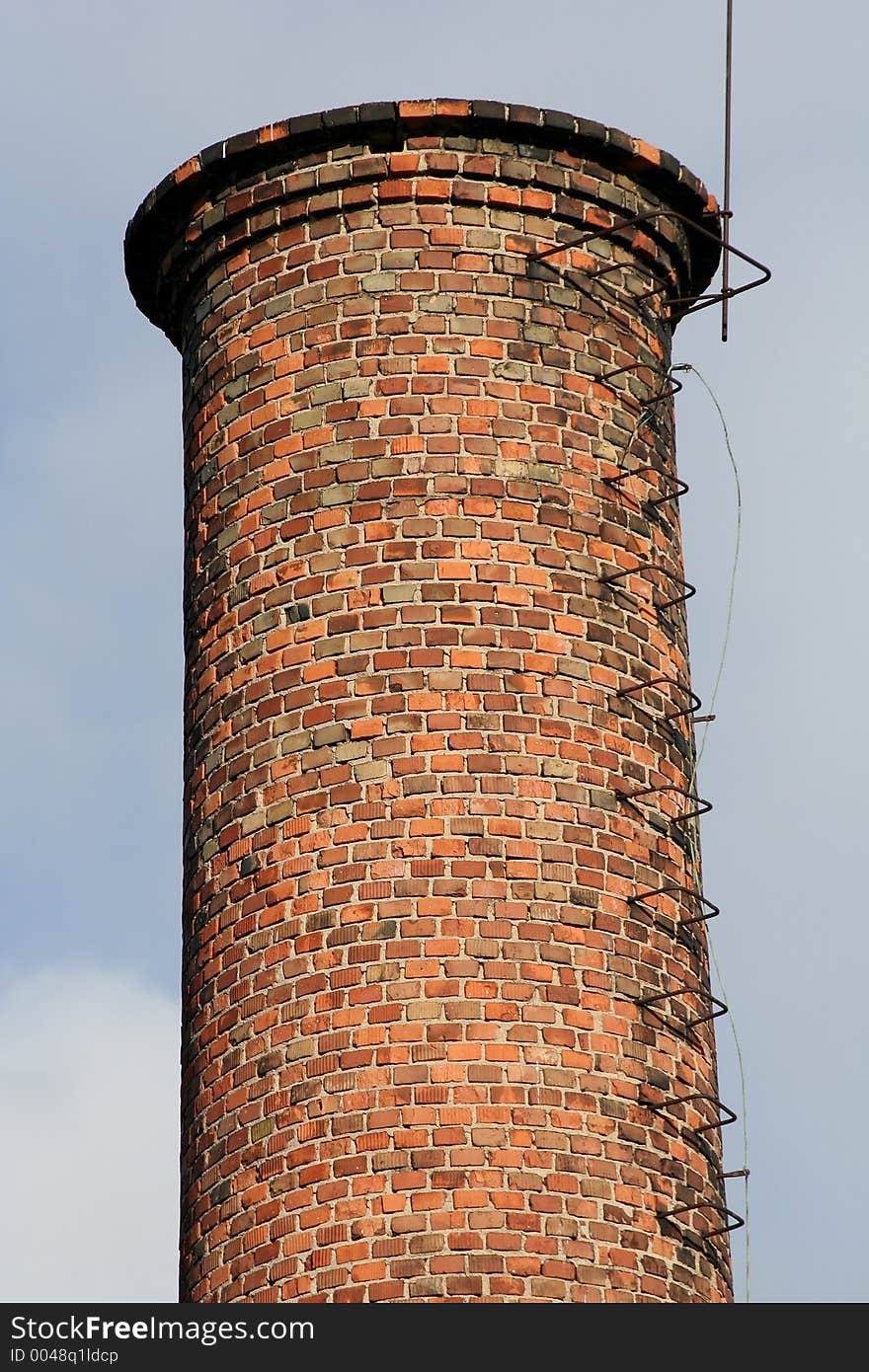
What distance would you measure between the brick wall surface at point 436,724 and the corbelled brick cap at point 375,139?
0.02 m

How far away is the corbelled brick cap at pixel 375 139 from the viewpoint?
11695 millimetres

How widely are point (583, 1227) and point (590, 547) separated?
264 cm

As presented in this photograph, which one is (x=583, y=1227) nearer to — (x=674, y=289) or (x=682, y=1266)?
(x=682, y=1266)

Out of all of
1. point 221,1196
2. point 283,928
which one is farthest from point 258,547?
point 221,1196

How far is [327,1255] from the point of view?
33.4ft

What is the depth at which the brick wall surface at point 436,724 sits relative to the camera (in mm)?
10289

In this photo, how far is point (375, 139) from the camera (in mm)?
11719

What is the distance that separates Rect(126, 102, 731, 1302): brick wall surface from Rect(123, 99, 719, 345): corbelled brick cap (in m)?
0.02

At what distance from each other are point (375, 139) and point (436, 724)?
8.19ft

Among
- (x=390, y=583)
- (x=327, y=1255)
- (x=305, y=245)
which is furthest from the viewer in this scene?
(x=305, y=245)

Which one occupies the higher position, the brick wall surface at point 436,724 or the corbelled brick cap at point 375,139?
the corbelled brick cap at point 375,139

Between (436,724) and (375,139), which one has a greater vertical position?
(375,139)

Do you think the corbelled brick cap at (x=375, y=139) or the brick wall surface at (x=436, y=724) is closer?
the brick wall surface at (x=436, y=724)

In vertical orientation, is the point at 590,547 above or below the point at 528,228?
below
